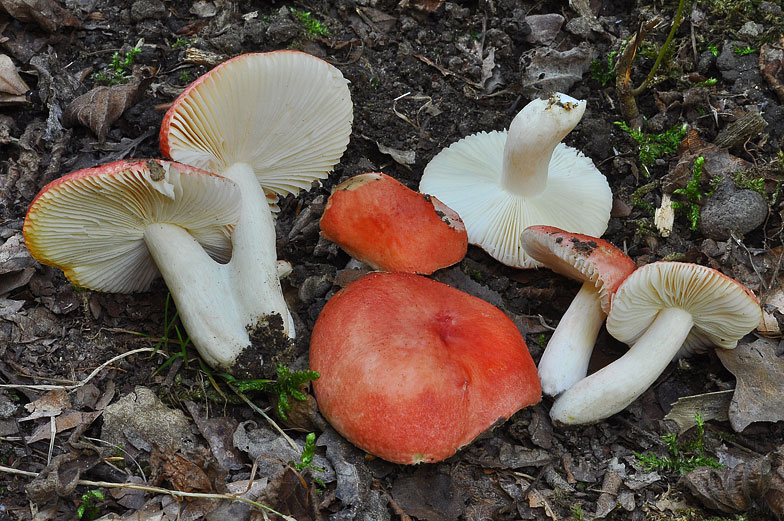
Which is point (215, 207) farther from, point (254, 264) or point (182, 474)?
point (182, 474)

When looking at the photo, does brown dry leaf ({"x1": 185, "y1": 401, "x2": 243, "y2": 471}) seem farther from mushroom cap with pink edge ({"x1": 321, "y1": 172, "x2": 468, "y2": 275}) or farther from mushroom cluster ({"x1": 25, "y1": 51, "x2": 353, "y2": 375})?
mushroom cap with pink edge ({"x1": 321, "y1": 172, "x2": 468, "y2": 275})

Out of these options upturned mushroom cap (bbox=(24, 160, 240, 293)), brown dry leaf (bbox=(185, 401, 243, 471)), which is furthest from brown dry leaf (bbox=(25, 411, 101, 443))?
upturned mushroom cap (bbox=(24, 160, 240, 293))

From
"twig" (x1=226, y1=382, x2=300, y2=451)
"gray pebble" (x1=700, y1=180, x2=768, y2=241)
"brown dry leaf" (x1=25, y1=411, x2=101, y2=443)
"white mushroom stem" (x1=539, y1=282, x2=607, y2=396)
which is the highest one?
"gray pebble" (x1=700, y1=180, x2=768, y2=241)

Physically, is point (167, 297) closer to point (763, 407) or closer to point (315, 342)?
point (315, 342)

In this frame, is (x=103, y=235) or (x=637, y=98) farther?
(x=637, y=98)

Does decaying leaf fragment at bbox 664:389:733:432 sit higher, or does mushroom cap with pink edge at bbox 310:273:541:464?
mushroom cap with pink edge at bbox 310:273:541:464

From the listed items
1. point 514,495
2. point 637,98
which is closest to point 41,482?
point 514,495
